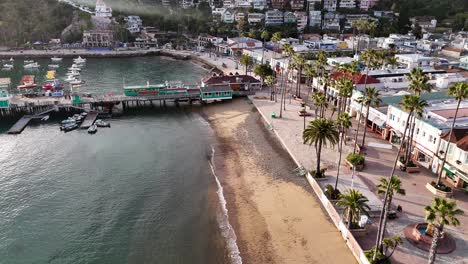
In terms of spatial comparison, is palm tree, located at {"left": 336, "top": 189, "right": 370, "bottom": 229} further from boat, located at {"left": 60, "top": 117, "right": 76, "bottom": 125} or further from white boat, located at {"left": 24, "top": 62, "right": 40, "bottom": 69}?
white boat, located at {"left": 24, "top": 62, "right": 40, "bottom": 69}

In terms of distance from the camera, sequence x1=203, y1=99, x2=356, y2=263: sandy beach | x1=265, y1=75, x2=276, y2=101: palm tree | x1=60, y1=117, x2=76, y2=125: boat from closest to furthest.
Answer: x1=203, y1=99, x2=356, y2=263: sandy beach → x1=60, y1=117, x2=76, y2=125: boat → x1=265, y1=75, x2=276, y2=101: palm tree

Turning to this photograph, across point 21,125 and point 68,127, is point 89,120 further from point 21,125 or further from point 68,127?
point 21,125

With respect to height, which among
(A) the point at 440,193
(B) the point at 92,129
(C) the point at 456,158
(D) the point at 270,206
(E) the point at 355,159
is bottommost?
(D) the point at 270,206

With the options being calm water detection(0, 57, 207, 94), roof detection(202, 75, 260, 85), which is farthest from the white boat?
roof detection(202, 75, 260, 85)

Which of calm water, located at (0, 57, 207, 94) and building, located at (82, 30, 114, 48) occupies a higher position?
building, located at (82, 30, 114, 48)

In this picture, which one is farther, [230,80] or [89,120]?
[230,80]

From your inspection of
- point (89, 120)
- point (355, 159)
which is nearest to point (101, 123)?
point (89, 120)

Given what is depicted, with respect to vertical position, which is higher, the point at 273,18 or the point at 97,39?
the point at 273,18

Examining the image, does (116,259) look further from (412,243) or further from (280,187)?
(412,243)
